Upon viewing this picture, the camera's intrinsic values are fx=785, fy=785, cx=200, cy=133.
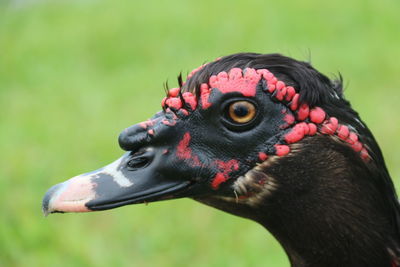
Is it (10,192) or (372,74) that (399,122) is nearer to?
(372,74)

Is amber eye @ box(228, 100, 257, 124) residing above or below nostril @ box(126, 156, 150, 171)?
above

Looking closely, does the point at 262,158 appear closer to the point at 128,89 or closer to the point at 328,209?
the point at 328,209

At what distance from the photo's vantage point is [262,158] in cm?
266

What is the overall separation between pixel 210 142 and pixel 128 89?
16.7 ft

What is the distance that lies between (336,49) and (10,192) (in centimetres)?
385

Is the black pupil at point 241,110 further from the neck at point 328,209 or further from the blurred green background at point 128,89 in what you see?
the blurred green background at point 128,89

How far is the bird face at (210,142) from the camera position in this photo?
104 inches

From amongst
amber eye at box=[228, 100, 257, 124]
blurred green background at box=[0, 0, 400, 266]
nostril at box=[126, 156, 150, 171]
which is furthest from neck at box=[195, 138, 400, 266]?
blurred green background at box=[0, 0, 400, 266]

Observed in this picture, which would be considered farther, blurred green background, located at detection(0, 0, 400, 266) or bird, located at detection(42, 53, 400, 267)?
blurred green background, located at detection(0, 0, 400, 266)

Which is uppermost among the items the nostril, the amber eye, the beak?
the amber eye

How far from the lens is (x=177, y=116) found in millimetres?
2691

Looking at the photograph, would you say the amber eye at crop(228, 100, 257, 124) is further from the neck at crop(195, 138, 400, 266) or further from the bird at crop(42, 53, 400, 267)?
→ the neck at crop(195, 138, 400, 266)

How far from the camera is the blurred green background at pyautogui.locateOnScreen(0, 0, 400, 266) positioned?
5.23m

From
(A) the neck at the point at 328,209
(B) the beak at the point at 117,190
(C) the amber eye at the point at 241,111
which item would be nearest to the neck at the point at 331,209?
(A) the neck at the point at 328,209
